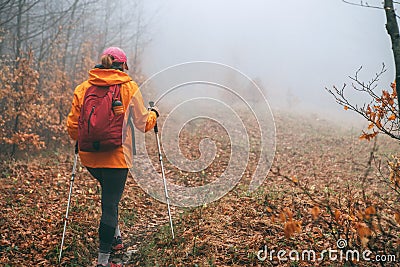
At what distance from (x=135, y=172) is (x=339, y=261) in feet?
26.3

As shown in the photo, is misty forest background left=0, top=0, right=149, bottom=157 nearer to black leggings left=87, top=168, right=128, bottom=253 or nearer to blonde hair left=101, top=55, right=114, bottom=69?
blonde hair left=101, top=55, right=114, bottom=69

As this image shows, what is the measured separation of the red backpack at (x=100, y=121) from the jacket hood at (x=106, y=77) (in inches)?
2.5

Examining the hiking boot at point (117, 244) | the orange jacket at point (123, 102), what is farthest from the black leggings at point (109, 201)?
the hiking boot at point (117, 244)

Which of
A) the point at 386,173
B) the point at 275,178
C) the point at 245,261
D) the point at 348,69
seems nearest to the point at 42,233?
the point at 245,261

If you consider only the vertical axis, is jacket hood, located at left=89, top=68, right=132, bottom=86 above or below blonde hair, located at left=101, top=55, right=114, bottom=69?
below

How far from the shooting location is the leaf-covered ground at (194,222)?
153 inches

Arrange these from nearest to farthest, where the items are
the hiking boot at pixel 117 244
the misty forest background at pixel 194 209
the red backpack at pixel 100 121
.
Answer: the misty forest background at pixel 194 209 < the red backpack at pixel 100 121 < the hiking boot at pixel 117 244

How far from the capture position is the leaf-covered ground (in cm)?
389

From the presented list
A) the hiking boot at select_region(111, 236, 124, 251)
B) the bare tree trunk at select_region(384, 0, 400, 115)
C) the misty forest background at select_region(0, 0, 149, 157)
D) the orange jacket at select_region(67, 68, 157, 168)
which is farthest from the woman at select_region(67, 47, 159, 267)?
the misty forest background at select_region(0, 0, 149, 157)

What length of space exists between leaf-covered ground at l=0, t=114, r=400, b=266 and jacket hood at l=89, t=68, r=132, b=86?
2337mm

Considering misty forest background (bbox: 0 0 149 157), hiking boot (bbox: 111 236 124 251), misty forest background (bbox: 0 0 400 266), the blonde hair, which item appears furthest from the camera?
misty forest background (bbox: 0 0 149 157)

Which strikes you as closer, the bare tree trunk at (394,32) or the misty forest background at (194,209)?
the bare tree trunk at (394,32)

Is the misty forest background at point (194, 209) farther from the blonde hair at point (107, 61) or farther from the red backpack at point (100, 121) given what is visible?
the blonde hair at point (107, 61)

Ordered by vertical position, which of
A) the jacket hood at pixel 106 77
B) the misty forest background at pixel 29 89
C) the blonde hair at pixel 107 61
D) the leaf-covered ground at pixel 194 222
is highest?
the misty forest background at pixel 29 89
